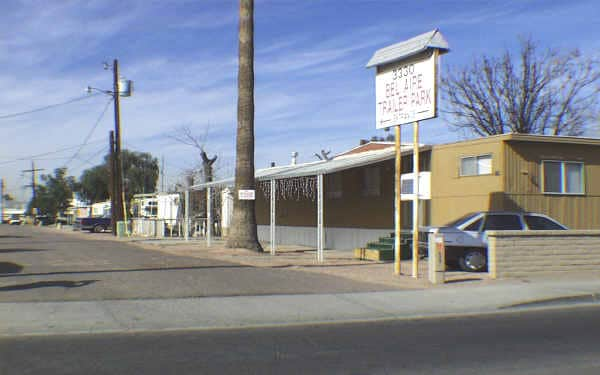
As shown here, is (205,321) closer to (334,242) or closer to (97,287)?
(97,287)

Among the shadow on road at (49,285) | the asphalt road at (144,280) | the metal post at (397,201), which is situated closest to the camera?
the asphalt road at (144,280)

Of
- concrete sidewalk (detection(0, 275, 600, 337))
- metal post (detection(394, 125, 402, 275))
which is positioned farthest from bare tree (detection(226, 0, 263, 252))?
concrete sidewalk (detection(0, 275, 600, 337))

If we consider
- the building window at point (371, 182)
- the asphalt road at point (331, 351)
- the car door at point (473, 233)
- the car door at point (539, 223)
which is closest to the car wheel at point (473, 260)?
the car door at point (473, 233)

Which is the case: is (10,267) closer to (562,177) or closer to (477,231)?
(477,231)

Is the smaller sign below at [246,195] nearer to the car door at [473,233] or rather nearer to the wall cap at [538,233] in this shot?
the car door at [473,233]

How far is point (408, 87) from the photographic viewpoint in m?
15.4

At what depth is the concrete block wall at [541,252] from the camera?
15.6 m

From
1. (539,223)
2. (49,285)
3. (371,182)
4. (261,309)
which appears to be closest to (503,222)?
(539,223)

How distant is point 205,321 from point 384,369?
151 inches

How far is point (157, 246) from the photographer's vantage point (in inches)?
1043

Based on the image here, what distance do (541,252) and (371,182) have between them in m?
9.30

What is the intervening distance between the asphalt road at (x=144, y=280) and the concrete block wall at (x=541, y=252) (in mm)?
3500

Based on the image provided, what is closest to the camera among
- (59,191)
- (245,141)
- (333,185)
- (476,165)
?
(476,165)

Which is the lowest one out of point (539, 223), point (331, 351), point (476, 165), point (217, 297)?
point (331, 351)
